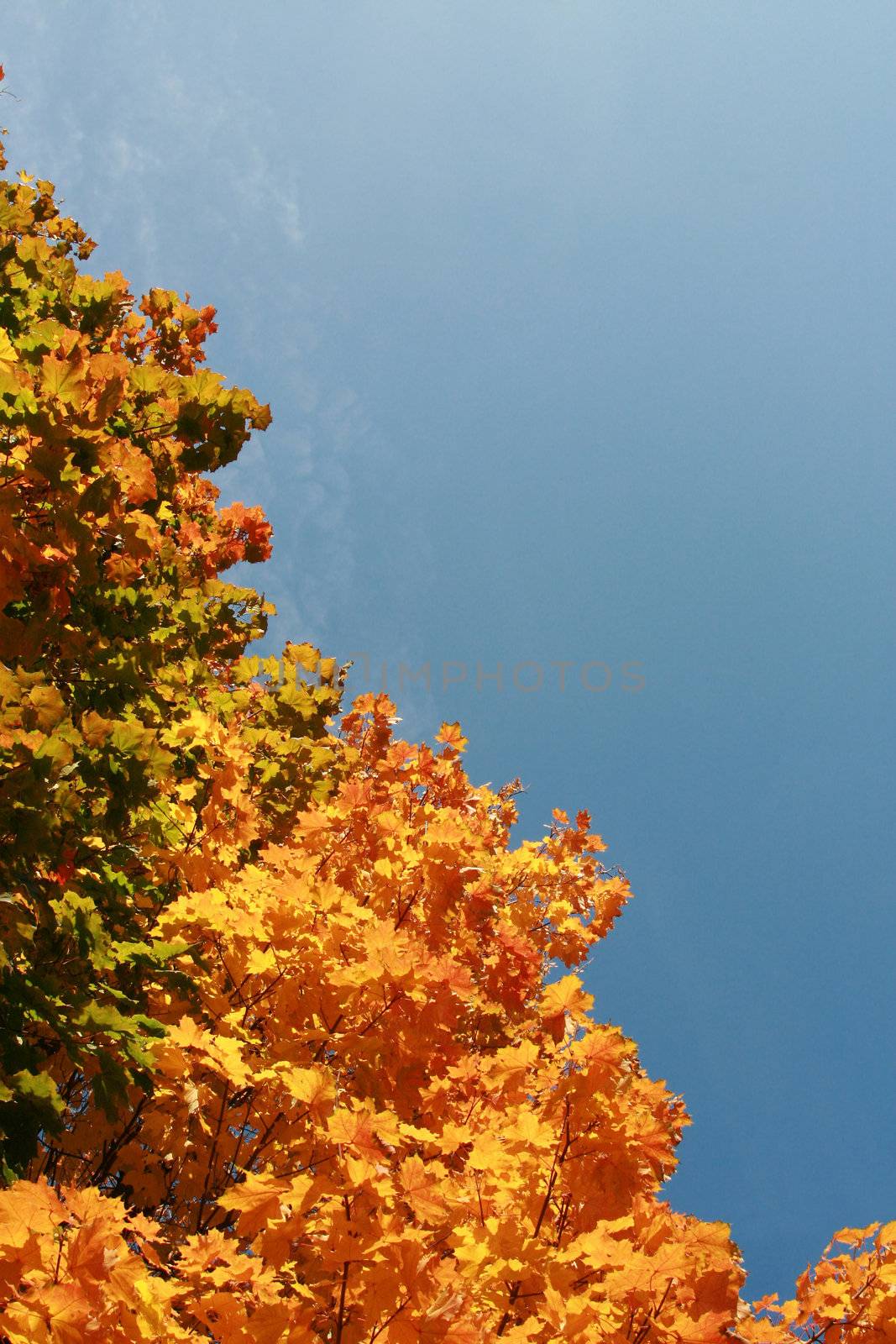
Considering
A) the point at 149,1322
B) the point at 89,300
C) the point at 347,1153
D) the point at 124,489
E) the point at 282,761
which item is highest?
the point at 89,300

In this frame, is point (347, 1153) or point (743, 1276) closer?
point (347, 1153)

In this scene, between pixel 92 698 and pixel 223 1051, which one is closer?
pixel 223 1051

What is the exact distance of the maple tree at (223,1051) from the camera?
2.15 meters

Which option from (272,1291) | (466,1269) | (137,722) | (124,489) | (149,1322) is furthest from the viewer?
(124,489)

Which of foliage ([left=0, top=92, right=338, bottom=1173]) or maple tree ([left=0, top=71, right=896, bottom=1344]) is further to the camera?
foliage ([left=0, top=92, right=338, bottom=1173])

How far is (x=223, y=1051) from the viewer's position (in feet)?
8.99

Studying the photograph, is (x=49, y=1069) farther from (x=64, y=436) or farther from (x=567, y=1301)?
(x=64, y=436)

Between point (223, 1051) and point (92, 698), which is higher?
point (92, 698)

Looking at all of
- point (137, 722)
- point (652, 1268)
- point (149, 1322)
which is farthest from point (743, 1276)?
point (137, 722)

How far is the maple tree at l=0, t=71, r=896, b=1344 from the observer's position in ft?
7.06

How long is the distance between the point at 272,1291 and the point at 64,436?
300 centimetres

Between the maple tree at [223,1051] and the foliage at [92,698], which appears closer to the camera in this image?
the maple tree at [223,1051]

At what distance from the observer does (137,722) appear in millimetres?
3223

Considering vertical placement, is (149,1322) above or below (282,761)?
below
